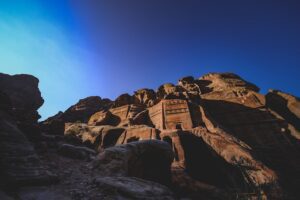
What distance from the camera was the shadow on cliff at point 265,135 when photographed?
48.9ft

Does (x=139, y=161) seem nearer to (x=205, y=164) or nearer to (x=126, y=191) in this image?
(x=126, y=191)

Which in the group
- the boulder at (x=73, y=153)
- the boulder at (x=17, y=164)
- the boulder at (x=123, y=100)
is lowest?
the boulder at (x=17, y=164)

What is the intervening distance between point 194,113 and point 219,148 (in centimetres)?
729

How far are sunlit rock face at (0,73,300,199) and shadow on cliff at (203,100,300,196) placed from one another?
0.08 metres

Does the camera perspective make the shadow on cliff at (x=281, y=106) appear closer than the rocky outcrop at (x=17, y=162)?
No

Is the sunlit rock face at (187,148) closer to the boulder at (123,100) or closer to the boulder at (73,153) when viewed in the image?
the boulder at (73,153)

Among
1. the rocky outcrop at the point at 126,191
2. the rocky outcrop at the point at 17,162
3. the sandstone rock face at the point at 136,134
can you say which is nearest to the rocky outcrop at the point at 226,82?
the sandstone rock face at the point at 136,134

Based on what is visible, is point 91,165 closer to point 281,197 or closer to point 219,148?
point 281,197

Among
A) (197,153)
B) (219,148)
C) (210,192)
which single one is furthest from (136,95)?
(210,192)

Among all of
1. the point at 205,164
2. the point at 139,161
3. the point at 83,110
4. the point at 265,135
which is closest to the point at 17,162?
the point at 139,161

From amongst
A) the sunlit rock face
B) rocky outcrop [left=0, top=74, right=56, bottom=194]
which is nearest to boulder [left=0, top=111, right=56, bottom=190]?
rocky outcrop [left=0, top=74, right=56, bottom=194]

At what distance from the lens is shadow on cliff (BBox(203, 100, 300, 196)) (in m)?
14.9

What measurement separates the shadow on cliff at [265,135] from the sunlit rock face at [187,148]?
0.25 feet

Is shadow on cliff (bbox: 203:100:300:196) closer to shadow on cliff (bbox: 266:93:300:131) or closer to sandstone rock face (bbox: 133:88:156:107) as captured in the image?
shadow on cliff (bbox: 266:93:300:131)
